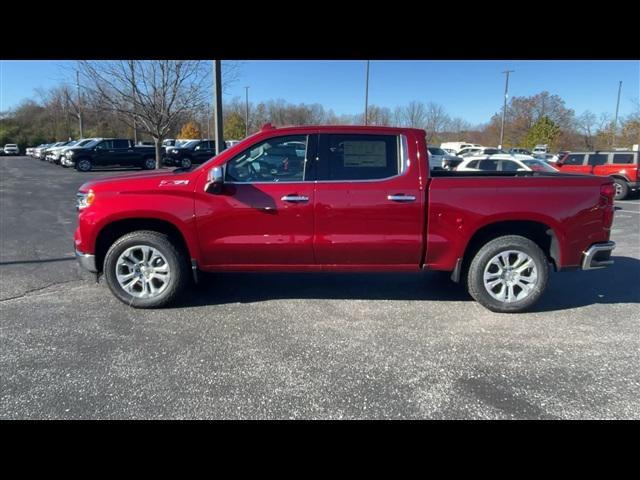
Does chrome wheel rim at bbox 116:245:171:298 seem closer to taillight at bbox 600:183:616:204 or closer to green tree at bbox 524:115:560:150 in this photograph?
taillight at bbox 600:183:616:204

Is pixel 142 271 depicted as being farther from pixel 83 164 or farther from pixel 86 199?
pixel 83 164

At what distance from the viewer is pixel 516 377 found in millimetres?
3047

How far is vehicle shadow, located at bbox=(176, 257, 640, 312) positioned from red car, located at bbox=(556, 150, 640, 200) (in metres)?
11.4

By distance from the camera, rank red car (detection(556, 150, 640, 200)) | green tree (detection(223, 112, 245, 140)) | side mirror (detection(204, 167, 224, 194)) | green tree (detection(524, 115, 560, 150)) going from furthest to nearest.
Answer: green tree (detection(223, 112, 245, 140)), green tree (detection(524, 115, 560, 150)), red car (detection(556, 150, 640, 200)), side mirror (detection(204, 167, 224, 194))

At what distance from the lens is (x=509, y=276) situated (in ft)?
14.0

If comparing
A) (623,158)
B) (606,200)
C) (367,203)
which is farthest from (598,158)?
(367,203)

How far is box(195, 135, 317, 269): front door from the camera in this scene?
4125 millimetres

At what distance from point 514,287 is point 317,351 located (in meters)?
2.30

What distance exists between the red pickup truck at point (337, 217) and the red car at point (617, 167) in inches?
513

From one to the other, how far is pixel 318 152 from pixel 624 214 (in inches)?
437

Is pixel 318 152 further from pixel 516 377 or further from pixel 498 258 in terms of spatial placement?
pixel 516 377

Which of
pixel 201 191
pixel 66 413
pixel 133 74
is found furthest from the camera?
pixel 133 74

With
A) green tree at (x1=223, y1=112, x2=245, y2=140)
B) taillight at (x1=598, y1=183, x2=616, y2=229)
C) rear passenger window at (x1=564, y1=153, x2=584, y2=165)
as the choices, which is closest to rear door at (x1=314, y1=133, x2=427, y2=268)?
taillight at (x1=598, y1=183, x2=616, y2=229)
